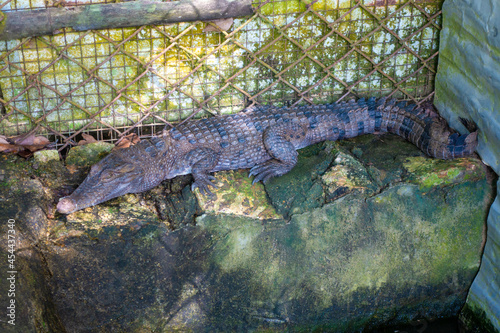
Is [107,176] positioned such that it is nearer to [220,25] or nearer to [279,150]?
Result: [279,150]

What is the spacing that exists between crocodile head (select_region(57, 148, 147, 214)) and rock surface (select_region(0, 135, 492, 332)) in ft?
0.27

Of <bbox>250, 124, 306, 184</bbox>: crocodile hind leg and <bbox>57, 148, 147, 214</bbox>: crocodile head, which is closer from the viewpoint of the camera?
<bbox>57, 148, 147, 214</bbox>: crocodile head

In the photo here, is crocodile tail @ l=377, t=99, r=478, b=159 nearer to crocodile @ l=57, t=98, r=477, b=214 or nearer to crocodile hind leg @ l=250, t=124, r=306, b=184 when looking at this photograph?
crocodile @ l=57, t=98, r=477, b=214

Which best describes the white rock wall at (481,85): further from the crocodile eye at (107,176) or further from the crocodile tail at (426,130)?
the crocodile eye at (107,176)

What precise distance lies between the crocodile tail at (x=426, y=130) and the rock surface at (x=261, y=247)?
105 mm

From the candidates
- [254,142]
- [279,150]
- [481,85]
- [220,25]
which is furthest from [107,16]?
[481,85]

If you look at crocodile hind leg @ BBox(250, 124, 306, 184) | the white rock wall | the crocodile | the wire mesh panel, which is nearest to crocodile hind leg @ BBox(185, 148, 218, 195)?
the crocodile

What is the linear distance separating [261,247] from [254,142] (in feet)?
3.03

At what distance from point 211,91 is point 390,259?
191 centimetres

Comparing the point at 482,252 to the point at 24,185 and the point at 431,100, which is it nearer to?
the point at 431,100

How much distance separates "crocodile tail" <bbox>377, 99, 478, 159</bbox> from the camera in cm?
359

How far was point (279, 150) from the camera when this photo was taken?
3867 mm

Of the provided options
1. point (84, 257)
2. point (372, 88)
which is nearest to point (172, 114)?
point (84, 257)

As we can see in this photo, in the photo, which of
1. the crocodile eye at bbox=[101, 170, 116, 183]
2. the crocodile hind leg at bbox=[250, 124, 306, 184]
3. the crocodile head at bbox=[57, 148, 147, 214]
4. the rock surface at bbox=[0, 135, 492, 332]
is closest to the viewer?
the rock surface at bbox=[0, 135, 492, 332]
